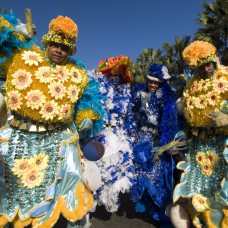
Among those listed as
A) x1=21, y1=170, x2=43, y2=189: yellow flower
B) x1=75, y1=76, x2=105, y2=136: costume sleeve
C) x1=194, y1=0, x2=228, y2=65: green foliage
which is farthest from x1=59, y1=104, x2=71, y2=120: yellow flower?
x1=194, y1=0, x2=228, y2=65: green foliage

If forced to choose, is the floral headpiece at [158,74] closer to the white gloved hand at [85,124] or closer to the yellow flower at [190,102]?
the yellow flower at [190,102]

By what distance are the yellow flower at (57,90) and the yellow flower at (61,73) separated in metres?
0.06

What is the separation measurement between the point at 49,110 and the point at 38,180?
1.95 ft

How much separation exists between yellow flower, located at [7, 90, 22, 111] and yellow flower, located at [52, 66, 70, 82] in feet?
1.15

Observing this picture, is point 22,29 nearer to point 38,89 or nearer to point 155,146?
point 38,89

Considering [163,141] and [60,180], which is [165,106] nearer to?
[163,141]

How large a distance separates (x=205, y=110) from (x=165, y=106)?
0.77 m

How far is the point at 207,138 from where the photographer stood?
110 inches

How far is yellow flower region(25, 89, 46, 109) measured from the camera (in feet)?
7.70

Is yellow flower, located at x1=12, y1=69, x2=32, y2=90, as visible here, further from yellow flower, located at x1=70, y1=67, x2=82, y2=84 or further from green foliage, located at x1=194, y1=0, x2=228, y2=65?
green foliage, located at x1=194, y1=0, x2=228, y2=65

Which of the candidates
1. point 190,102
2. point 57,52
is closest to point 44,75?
point 57,52

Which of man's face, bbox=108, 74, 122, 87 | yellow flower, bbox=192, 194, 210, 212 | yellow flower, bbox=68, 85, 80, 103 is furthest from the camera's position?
man's face, bbox=108, 74, 122, 87

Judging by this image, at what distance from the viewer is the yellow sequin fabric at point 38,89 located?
2363 millimetres

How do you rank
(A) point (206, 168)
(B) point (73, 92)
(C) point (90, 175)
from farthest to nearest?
(A) point (206, 168)
(C) point (90, 175)
(B) point (73, 92)
